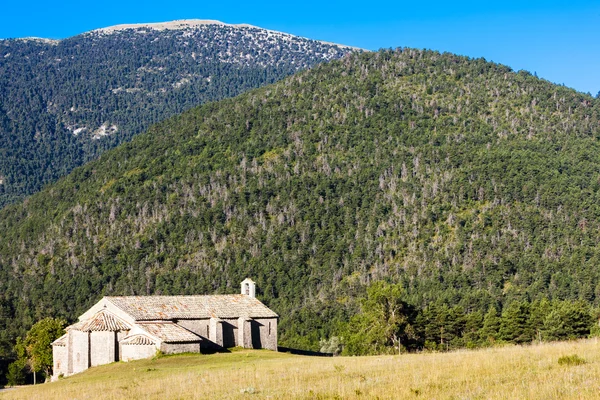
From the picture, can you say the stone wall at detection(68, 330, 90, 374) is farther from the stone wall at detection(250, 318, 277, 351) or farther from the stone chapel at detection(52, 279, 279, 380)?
the stone wall at detection(250, 318, 277, 351)

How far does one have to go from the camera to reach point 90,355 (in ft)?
226

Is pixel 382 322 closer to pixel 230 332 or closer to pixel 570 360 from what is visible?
pixel 230 332

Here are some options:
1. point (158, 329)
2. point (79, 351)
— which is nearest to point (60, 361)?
point (79, 351)

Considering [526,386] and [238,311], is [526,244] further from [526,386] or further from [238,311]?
[526,386]

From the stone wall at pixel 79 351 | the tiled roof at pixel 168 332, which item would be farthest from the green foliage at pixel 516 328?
the stone wall at pixel 79 351

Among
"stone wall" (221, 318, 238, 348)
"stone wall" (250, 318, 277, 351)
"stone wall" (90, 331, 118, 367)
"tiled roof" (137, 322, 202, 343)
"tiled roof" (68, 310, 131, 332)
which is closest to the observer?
"tiled roof" (137, 322, 202, 343)

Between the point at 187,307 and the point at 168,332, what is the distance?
33.9 feet

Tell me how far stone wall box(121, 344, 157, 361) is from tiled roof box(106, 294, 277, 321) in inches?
153

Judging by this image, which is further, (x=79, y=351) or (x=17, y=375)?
(x=17, y=375)

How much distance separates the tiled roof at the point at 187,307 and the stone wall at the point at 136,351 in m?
3.89

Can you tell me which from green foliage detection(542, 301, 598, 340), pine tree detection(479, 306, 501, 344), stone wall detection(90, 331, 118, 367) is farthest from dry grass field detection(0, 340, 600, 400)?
pine tree detection(479, 306, 501, 344)

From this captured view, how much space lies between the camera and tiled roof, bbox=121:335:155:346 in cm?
6506

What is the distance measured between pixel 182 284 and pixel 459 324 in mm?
108112

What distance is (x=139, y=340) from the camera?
65688mm
